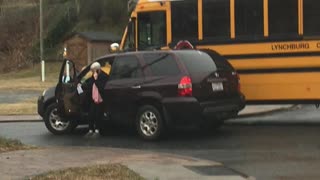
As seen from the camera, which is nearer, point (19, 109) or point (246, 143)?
point (246, 143)

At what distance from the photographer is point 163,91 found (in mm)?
12555

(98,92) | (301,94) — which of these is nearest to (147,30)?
(98,92)

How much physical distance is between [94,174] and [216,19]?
728cm

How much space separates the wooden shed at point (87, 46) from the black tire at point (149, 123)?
52.5 m

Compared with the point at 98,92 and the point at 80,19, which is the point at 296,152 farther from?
the point at 80,19

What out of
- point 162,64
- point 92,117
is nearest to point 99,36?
point 92,117

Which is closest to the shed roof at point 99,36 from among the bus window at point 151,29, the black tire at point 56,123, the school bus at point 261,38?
the bus window at point 151,29

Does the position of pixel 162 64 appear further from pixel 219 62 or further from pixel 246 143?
pixel 246 143

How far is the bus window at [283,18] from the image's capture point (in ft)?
46.5

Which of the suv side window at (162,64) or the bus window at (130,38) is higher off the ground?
the bus window at (130,38)

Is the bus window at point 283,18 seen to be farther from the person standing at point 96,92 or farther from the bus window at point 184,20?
the person standing at point 96,92

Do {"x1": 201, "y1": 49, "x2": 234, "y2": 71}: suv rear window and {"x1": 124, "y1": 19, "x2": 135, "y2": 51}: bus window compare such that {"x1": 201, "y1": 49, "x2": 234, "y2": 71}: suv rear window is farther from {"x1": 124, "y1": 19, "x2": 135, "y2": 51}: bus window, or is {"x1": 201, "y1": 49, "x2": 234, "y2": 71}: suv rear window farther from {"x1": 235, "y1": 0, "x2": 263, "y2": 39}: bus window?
{"x1": 124, "y1": 19, "x2": 135, "y2": 51}: bus window

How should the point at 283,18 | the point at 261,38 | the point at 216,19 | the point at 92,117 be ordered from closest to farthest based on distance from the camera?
the point at 92,117, the point at 283,18, the point at 261,38, the point at 216,19

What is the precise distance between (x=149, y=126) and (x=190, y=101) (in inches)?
42.2
